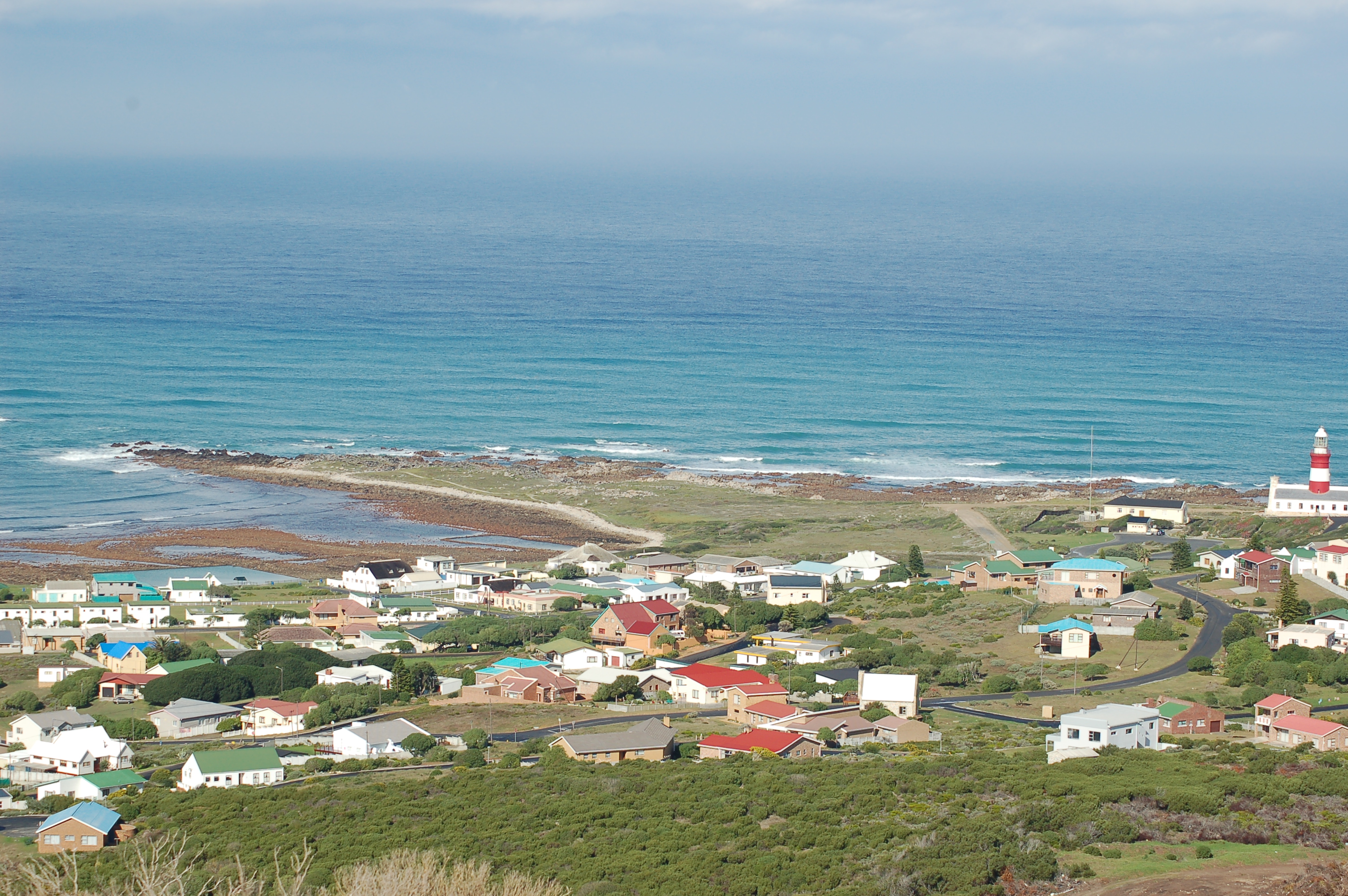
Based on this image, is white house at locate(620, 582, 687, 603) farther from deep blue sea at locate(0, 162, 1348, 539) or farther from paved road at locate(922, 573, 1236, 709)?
deep blue sea at locate(0, 162, 1348, 539)

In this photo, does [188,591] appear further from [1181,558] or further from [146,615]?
[1181,558]

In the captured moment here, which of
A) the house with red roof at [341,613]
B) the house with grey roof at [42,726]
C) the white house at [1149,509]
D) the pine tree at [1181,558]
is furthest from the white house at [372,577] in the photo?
the white house at [1149,509]

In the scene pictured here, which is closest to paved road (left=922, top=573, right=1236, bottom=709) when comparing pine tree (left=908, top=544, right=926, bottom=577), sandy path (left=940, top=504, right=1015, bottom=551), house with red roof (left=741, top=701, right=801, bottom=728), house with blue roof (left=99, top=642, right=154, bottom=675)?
house with red roof (left=741, top=701, right=801, bottom=728)

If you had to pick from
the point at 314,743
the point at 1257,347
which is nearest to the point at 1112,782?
the point at 314,743

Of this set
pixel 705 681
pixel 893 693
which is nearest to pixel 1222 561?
pixel 893 693

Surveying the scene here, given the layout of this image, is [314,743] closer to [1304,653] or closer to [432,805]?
[432,805]

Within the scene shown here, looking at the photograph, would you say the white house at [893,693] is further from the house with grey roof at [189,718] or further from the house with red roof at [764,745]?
the house with grey roof at [189,718]
